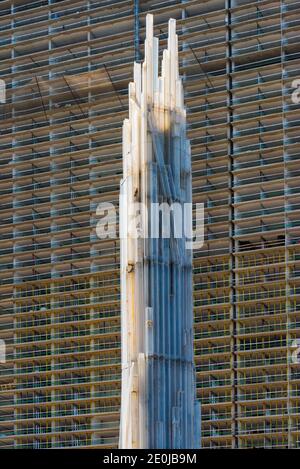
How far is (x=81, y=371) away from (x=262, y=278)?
20.3 ft

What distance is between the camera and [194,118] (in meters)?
47.2

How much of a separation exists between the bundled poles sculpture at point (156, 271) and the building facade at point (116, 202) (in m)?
15.1

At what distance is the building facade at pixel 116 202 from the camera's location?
4422 cm

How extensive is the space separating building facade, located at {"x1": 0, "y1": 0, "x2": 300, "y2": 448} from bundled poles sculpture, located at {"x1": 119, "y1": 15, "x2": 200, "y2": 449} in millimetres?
Result: 15122

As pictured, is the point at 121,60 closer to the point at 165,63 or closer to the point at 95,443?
the point at 95,443

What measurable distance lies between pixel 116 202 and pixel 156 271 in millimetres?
20059

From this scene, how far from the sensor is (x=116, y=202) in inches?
1890
